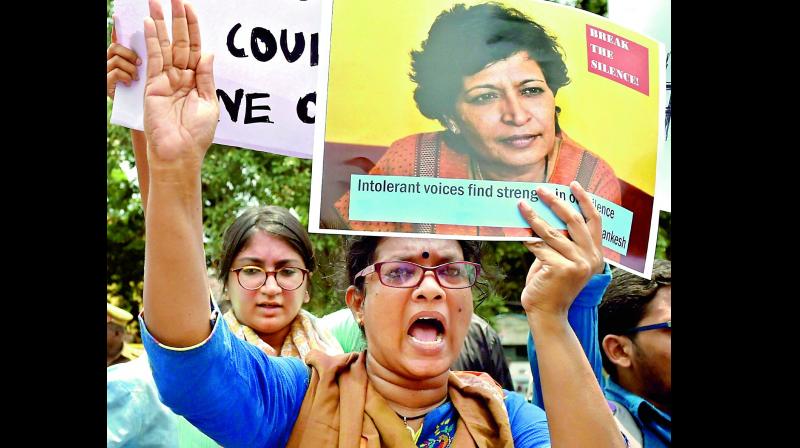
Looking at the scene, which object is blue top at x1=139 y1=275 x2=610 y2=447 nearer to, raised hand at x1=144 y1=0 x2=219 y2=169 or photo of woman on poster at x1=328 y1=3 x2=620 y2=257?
raised hand at x1=144 y1=0 x2=219 y2=169

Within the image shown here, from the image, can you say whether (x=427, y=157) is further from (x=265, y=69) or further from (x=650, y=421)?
(x=650, y=421)

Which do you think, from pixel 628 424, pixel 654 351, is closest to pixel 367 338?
pixel 628 424

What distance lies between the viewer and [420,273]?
93.4 inches

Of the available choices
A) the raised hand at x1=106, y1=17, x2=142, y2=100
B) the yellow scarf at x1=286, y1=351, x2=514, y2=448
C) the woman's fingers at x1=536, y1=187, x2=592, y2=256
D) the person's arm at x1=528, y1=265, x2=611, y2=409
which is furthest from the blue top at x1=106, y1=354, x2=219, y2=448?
the woman's fingers at x1=536, y1=187, x2=592, y2=256

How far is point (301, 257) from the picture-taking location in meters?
2.83

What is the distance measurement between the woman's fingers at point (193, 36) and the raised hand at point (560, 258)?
0.78 meters

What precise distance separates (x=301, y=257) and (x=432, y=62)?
689mm

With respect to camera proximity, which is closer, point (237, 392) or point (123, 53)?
point (237, 392)

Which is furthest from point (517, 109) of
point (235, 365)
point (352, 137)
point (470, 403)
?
point (235, 365)

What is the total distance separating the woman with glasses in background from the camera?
2.08 metres

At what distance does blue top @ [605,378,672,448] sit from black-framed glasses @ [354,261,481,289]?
103 cm

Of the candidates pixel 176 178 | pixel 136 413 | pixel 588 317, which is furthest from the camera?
pixel 136 413

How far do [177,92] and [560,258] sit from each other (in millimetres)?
886

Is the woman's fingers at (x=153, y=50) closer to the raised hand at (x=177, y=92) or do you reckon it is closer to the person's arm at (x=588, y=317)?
the raised hand at (x=177, y=92)
